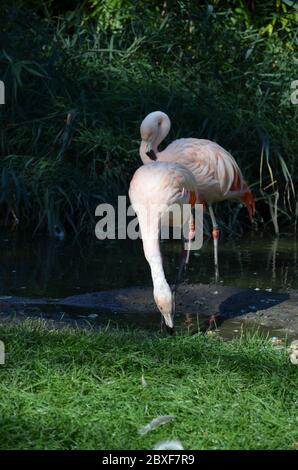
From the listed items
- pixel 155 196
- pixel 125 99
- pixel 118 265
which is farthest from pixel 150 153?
pixel 125 99

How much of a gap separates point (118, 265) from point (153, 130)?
1.12 metres

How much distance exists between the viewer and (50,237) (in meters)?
7.84

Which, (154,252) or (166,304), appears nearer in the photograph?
(166,304)

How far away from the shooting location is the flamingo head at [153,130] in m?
6.35

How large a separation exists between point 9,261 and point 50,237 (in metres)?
0.79

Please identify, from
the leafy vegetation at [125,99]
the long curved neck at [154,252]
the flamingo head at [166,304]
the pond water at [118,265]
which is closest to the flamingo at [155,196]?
the long curved neck at [154,252]

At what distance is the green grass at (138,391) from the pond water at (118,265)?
1.06 meters

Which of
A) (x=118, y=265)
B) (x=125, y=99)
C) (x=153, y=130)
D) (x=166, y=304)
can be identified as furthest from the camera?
(x=125, y=99)

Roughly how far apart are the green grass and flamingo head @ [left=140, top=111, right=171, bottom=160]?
2055mm

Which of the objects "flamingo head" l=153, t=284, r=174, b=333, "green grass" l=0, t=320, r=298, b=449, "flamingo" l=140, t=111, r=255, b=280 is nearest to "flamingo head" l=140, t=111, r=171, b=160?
"flamingo" l=140, t=111, r=255, b=280

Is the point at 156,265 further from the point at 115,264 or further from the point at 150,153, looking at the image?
the point at 115,264

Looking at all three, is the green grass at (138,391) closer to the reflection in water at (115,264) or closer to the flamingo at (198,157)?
the reflection in water at (115,264)

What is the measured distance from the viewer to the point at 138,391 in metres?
3.76

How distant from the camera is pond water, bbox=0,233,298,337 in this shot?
6293 mm
